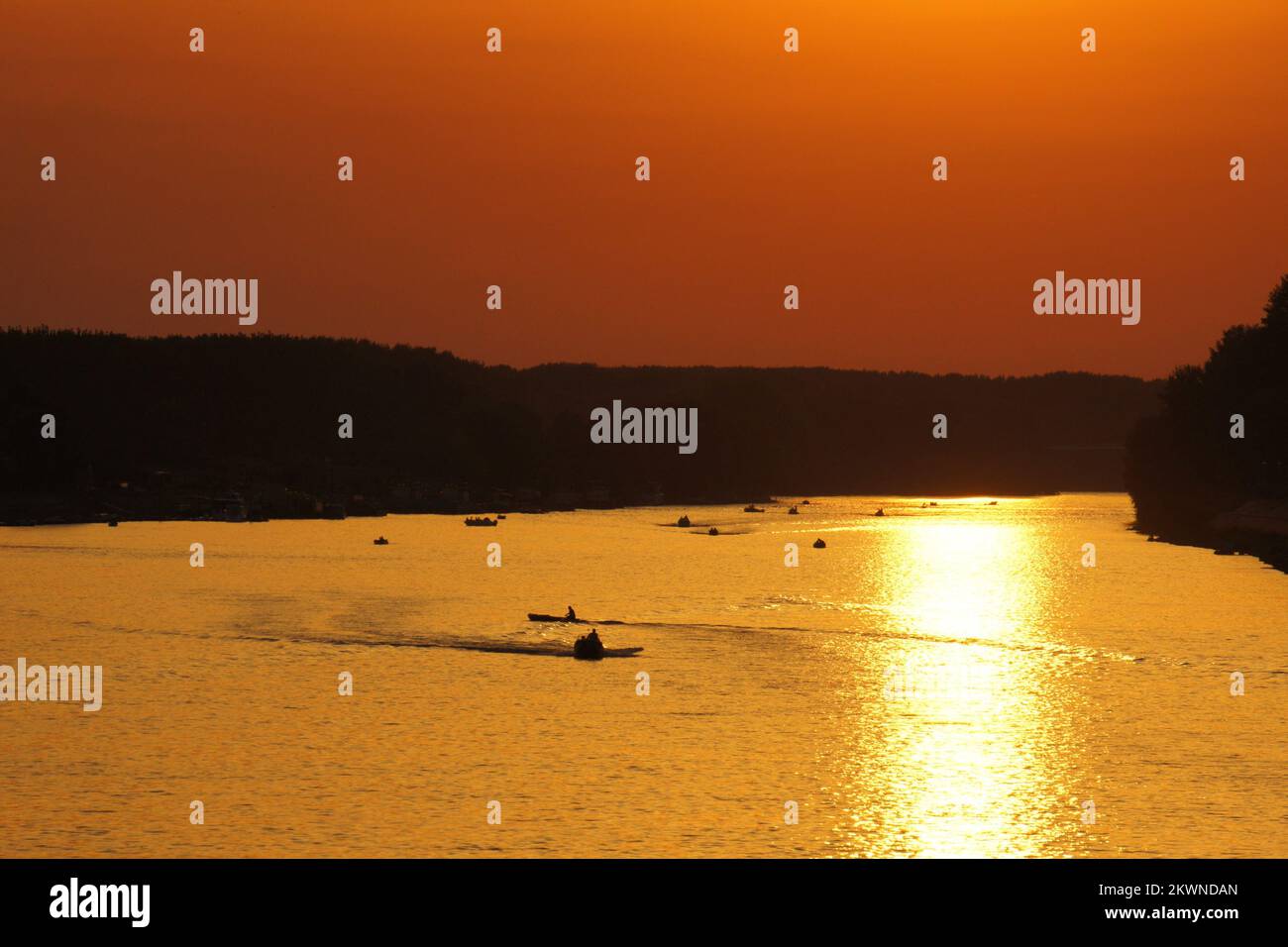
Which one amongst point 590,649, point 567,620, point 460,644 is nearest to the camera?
point 590,649

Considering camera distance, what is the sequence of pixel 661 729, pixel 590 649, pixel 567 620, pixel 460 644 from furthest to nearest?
pixel 567 620
pixel 460 644
pixel 590 649
pixel 661 729

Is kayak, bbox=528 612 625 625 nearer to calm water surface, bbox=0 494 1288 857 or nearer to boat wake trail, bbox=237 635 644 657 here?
calm water surface, bbox=0 494 1288 857

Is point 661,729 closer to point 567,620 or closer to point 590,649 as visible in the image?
point 590,649

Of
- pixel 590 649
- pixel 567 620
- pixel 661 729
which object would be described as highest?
pixel 567 620

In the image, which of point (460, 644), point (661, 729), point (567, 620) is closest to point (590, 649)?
point (460, 644)

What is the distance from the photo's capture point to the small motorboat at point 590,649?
290ft

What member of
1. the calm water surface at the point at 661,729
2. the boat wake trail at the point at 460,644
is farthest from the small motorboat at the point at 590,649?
the boat wake trail at the point at 460,644

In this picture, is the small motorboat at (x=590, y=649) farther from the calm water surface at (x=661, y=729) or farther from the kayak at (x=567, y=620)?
the kayak at (x=567, y=620)

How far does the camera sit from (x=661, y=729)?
2514 inches

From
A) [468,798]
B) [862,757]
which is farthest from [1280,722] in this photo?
[468,798]

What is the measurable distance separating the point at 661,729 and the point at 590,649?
2486cm

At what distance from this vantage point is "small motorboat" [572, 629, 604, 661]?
290ft

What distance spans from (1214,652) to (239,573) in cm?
10973
